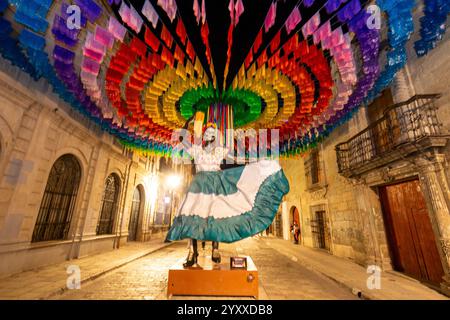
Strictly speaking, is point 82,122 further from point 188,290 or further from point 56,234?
point 188,290

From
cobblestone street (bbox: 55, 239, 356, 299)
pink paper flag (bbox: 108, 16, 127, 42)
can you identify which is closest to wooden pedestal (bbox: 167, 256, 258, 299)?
cobblestone street (bbox: 55, 239, 356, 299)

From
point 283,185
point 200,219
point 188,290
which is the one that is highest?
point 283,185

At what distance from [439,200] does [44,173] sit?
34.3 feet

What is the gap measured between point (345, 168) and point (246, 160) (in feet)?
13.4

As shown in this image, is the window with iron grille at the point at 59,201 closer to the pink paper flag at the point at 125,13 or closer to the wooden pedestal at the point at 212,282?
the wooden pedestal at the point at 212,282

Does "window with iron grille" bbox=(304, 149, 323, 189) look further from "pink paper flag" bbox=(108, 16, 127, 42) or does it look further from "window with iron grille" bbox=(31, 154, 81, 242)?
"window with iron grille" bbox=(31, 154, 81, 242)

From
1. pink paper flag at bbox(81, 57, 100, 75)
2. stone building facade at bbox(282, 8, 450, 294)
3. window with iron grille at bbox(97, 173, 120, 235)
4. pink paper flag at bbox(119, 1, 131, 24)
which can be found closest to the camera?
pink paper flag at bbox(119, 1, 131, 24)

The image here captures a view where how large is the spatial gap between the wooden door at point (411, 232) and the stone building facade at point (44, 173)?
10.8m

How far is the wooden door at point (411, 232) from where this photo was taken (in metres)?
5.29

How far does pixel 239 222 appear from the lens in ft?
10.4

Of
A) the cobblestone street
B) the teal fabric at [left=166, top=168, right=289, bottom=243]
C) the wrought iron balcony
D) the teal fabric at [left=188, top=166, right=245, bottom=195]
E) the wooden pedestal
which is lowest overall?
the cobblestone street

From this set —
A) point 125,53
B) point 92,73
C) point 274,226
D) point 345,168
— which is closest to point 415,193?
point 345,168

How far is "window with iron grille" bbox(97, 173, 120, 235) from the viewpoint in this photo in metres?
8.72

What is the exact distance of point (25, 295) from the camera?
140 inches
